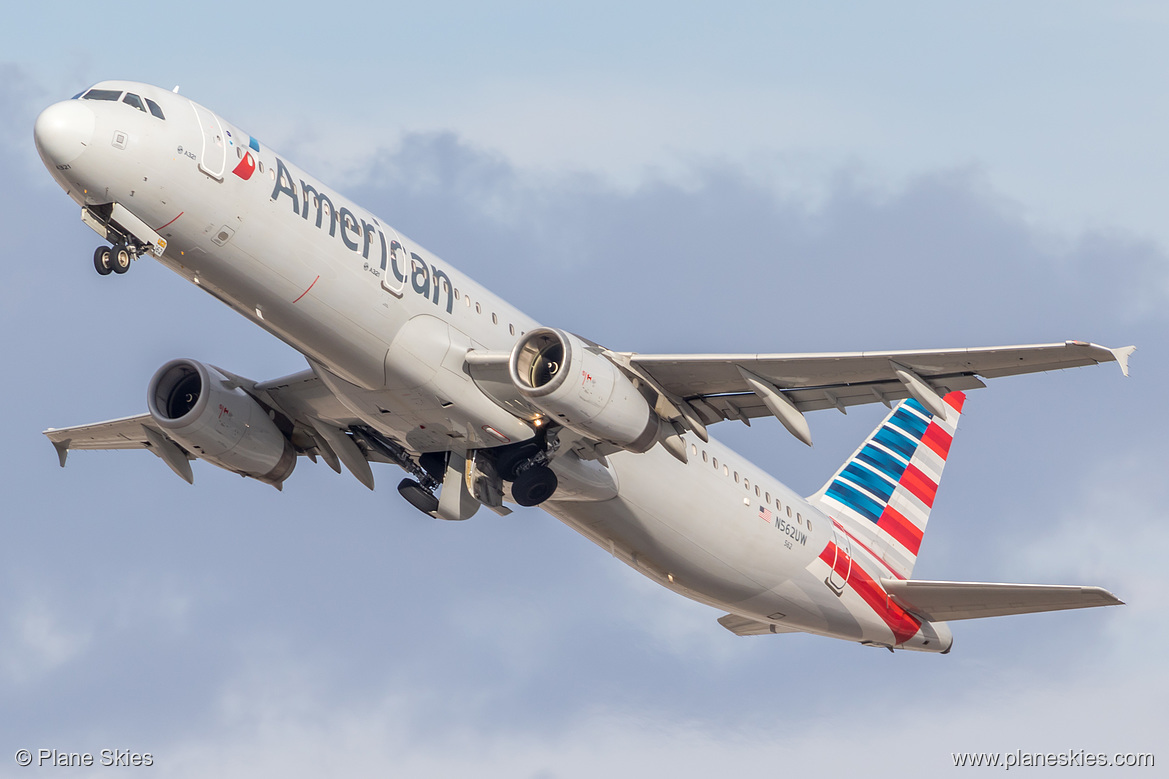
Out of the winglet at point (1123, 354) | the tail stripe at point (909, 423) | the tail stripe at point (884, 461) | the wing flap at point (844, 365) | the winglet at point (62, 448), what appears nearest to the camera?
the winglet at point (1123, 354)

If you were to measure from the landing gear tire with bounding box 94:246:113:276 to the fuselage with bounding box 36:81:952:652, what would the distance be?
2.66ft

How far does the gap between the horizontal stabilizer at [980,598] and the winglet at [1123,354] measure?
7482 millimetres

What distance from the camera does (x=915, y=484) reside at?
126 ft

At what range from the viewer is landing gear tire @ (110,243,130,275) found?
23375mm

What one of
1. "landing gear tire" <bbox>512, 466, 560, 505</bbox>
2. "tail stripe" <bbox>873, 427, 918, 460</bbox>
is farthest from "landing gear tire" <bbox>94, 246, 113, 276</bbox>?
"tail stripe" <bbox>873, 427, 918, 460</bbox>

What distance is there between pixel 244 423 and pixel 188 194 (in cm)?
820

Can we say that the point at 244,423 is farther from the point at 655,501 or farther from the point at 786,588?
the point at 786,588

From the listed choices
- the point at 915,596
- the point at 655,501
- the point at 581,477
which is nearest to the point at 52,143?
the point at 581,477

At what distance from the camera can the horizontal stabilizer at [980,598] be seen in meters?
30.2

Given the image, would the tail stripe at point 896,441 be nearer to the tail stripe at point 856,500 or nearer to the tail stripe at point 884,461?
the tail stripe at point 884,461

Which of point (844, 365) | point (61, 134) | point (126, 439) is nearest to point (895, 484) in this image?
point (844, 365)

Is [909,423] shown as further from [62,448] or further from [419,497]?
[62,448]

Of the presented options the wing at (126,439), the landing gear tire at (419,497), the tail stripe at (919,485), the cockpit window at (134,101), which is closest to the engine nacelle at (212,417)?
the wing at (126,439)

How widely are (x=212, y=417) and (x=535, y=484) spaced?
296 inches
